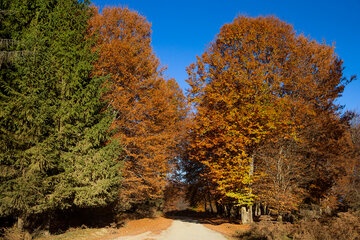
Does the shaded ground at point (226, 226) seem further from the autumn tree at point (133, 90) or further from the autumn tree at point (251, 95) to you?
the autumn tree at point (133, 90)

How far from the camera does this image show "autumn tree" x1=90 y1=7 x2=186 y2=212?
14.8 m

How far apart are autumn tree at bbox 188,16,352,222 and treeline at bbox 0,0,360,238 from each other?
0.10 metres

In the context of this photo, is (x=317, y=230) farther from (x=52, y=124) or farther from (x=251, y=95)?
(x=52, y=124)

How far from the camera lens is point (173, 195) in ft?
104

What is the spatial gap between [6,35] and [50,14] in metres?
2.08

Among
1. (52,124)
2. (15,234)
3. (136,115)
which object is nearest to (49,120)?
(52,124)

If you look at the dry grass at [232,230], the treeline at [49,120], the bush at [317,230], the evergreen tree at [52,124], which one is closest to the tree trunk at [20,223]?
the treeline at [49,120]

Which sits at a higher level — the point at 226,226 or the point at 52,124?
the point at 52,124

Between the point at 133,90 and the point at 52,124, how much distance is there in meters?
6.89

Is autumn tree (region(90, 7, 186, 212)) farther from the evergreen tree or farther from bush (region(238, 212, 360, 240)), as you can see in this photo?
bush (region(238, 212, 360, 240))

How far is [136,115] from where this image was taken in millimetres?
15328

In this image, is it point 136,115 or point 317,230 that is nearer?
point 317,230

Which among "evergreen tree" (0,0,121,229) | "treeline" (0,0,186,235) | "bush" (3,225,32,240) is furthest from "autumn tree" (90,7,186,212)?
"bush" (3,225,32,240)

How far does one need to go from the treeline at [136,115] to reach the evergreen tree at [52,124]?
51mm
